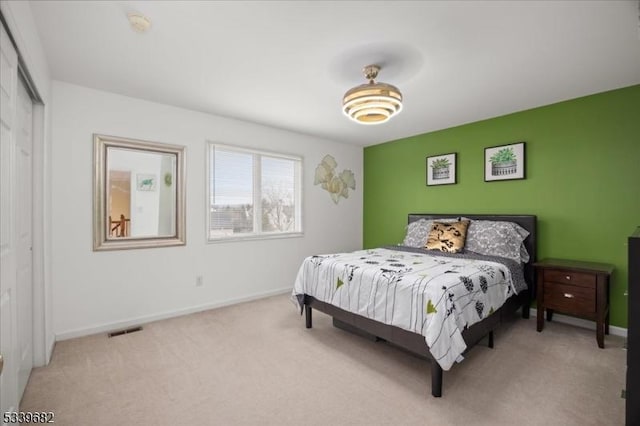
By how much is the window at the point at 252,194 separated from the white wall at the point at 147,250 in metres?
0.12

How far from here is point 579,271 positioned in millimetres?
2727

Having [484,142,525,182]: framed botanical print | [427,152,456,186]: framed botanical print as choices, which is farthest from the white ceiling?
[427,152,456,186]: framed botanical print

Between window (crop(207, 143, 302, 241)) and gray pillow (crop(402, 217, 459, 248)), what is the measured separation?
1.65 metres

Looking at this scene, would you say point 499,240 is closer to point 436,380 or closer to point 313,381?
point 436,380

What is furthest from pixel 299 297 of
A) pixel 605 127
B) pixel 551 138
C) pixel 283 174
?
pixel 605 127

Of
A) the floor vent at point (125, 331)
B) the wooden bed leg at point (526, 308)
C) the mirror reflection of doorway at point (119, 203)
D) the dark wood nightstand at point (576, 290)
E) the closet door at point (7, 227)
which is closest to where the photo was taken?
the closet door at point (7, 227)

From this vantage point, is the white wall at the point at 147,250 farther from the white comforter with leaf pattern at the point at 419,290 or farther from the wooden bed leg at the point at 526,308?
the wooden bed leg at the point at 526,308

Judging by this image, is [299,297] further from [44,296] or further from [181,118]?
[181,118]

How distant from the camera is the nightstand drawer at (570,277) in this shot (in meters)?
2.68

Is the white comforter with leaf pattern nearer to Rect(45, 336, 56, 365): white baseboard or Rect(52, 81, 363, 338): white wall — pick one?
Rect(52, 81, 363, 338): white wall

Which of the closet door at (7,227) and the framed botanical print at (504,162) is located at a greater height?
the framed botanical print at (504,162)

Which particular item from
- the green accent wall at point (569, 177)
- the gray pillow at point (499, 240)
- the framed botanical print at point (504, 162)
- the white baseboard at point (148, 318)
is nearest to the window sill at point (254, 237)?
the white baseboard at point (148, 318)

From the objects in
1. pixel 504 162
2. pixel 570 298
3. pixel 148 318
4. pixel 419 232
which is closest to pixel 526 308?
pixel 570 298

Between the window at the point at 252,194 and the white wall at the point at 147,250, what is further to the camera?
the window at the point at 252,194
